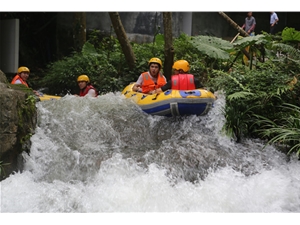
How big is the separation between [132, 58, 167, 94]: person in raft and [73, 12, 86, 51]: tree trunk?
13.0 ft

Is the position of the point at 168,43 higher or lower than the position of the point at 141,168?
higher

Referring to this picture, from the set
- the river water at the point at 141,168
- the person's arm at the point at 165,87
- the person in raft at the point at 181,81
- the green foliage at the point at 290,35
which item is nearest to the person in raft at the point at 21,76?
the river water at the point at 141,168

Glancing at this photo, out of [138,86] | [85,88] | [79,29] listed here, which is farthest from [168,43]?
[79,29]

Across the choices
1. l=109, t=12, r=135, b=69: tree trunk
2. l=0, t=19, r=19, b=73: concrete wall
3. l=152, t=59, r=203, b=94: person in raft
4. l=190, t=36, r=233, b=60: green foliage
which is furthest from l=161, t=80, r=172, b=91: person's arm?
l=0, t=19, r=19, b=73: concrete wall

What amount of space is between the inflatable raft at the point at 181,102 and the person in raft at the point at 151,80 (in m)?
0.68

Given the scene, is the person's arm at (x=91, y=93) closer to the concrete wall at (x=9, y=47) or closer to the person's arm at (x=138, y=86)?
the person's arm at (x=138, y=86)

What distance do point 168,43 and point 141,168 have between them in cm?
375

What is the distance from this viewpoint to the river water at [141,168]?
4.85m

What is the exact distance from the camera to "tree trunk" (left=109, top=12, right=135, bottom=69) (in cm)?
902

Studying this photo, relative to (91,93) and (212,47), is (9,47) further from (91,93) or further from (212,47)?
(212,47)

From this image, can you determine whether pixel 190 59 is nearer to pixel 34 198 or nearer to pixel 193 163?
pixel 193 163

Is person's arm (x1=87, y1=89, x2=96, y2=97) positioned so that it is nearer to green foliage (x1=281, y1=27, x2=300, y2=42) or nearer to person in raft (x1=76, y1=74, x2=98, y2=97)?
person in raft (x1=76, y1=74, x2=98, y2=97)

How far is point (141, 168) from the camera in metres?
5.55

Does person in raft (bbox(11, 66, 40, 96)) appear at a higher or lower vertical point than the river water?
higher
